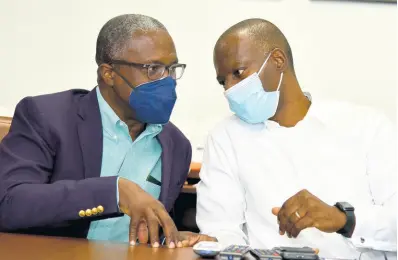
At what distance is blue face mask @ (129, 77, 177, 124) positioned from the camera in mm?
1815

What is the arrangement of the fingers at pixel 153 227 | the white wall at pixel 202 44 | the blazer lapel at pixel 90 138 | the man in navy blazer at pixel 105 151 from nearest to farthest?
the fingers at pixel 153 227 < the man in navy blazer at pixel 105 151 < the blazer lapel at pixel 90 138 < the white wall at pixel 202 44

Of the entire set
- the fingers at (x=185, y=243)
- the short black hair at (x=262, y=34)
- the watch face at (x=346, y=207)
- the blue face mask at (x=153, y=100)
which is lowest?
the fingers at (x=185, y=243)

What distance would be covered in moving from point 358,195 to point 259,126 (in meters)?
0.42

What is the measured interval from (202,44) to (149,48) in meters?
0.78

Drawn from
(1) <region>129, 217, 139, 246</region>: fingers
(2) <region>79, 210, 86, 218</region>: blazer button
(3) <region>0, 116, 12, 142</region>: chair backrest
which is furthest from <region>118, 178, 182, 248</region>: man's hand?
(3) <region>0, 116, 12, 142</region>: chair backrest

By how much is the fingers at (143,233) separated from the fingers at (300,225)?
39 centimetres

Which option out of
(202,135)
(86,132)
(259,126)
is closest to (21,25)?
(202,135)

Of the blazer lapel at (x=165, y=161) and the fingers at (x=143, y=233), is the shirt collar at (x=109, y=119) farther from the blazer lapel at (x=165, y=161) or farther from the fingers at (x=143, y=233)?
the fingers at (x=143, y=233)

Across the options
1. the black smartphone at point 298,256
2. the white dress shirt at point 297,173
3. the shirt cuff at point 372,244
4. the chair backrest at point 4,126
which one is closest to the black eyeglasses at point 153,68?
the white dress shirt at point 297,173

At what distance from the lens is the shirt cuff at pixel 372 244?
1571mm

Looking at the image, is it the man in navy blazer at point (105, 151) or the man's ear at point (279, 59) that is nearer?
the man in navy blazer at point (105, 151)

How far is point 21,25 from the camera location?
8.98 feet

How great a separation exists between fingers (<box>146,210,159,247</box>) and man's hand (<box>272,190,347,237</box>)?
1.16ft

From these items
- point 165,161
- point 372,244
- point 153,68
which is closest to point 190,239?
point 165,161
